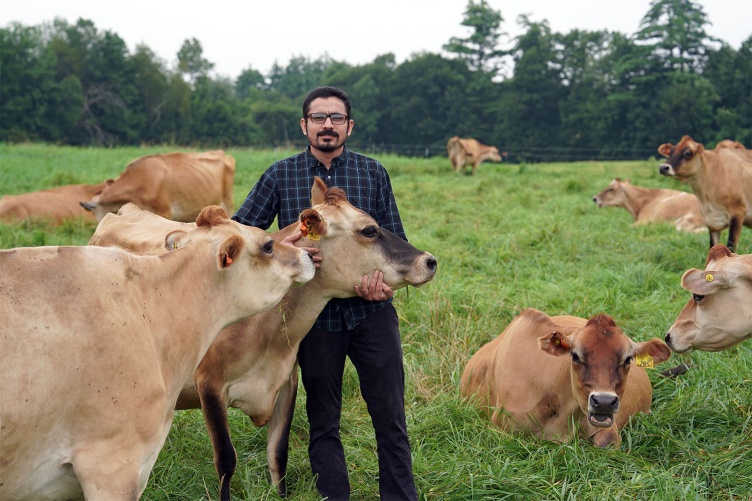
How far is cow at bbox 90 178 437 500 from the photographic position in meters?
4.02

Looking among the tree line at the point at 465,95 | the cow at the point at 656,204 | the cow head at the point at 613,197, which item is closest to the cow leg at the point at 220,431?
the cow at the point at 656,204

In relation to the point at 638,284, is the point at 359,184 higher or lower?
higher

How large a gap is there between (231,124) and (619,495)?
58.7 metres

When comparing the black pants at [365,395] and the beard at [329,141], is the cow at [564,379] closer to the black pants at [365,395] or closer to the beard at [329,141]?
the black pants at [365,395]

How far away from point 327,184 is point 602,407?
2162 millimetres

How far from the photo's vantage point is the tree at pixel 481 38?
65438 mm

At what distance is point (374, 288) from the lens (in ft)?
13.0

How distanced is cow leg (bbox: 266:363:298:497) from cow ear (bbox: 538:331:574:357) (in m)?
1.69

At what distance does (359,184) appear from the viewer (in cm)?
435

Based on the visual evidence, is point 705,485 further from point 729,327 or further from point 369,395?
point 369,395

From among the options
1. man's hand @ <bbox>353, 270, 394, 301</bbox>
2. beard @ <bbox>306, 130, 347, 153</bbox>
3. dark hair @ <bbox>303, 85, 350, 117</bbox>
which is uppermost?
dark hair @ <bbox>303, 85, 350, 117</bbox>

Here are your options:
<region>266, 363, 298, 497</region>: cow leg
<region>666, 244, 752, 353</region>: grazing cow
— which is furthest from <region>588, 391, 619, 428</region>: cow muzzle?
<region>266, 363, 298, 497</region>: cow leg

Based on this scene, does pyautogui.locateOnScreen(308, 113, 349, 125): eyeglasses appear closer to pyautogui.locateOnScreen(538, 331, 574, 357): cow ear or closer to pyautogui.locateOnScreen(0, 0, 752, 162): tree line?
pyautogui.locateOnScreen(538, 331, 574, 357): cow ear

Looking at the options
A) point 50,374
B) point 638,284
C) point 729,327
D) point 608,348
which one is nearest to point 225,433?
point 50,374
